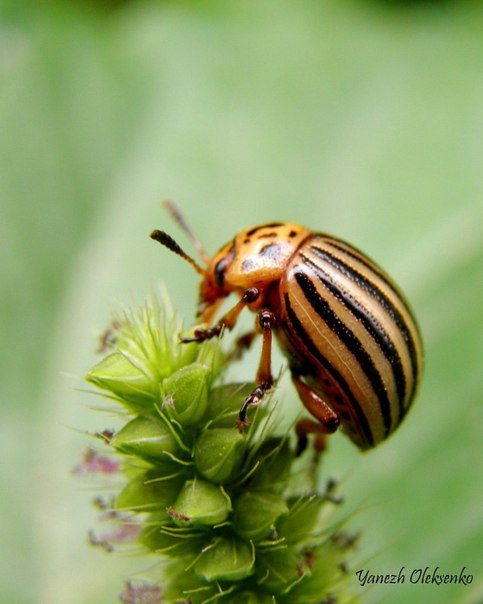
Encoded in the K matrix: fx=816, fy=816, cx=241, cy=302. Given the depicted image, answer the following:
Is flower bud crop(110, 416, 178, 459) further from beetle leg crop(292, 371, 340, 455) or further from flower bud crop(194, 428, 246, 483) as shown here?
beetle leg crop(292, 371, 340, 455)

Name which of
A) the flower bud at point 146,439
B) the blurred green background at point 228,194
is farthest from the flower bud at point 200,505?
the blurred green background at point 228,194

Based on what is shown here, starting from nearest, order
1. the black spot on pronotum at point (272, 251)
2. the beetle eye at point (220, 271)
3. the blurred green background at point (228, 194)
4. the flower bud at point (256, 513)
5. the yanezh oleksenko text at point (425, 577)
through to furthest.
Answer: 1. the flower bud at point (256, 513)
2. the black spot on pronotum at point (272, 251)
3. the beetle eye at point (220, 271)
4. the yanezh oleksenko text at point (425, 577)
5. the blurred green background at point (228, 194)

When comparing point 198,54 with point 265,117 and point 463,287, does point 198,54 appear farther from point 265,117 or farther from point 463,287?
point 463,287

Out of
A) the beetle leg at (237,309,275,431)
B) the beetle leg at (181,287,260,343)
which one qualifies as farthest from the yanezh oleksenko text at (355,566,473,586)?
the beetle leg at (181,287,260,343)

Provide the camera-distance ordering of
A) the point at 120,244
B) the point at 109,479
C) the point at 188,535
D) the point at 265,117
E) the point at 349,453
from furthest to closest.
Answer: the point at 265,117
the point at 120,244
the point at 349,453
the point at 109,479
the point at 188,535

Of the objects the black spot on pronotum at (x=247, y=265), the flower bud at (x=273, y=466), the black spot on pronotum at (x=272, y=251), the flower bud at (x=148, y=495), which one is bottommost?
the flower bud at (x=148, y=495)

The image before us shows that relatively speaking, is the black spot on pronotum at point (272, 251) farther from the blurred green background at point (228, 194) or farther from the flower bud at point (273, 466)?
the blurred green background at point (228, 194)

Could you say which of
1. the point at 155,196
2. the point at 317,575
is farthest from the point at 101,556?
the point at 155,196
